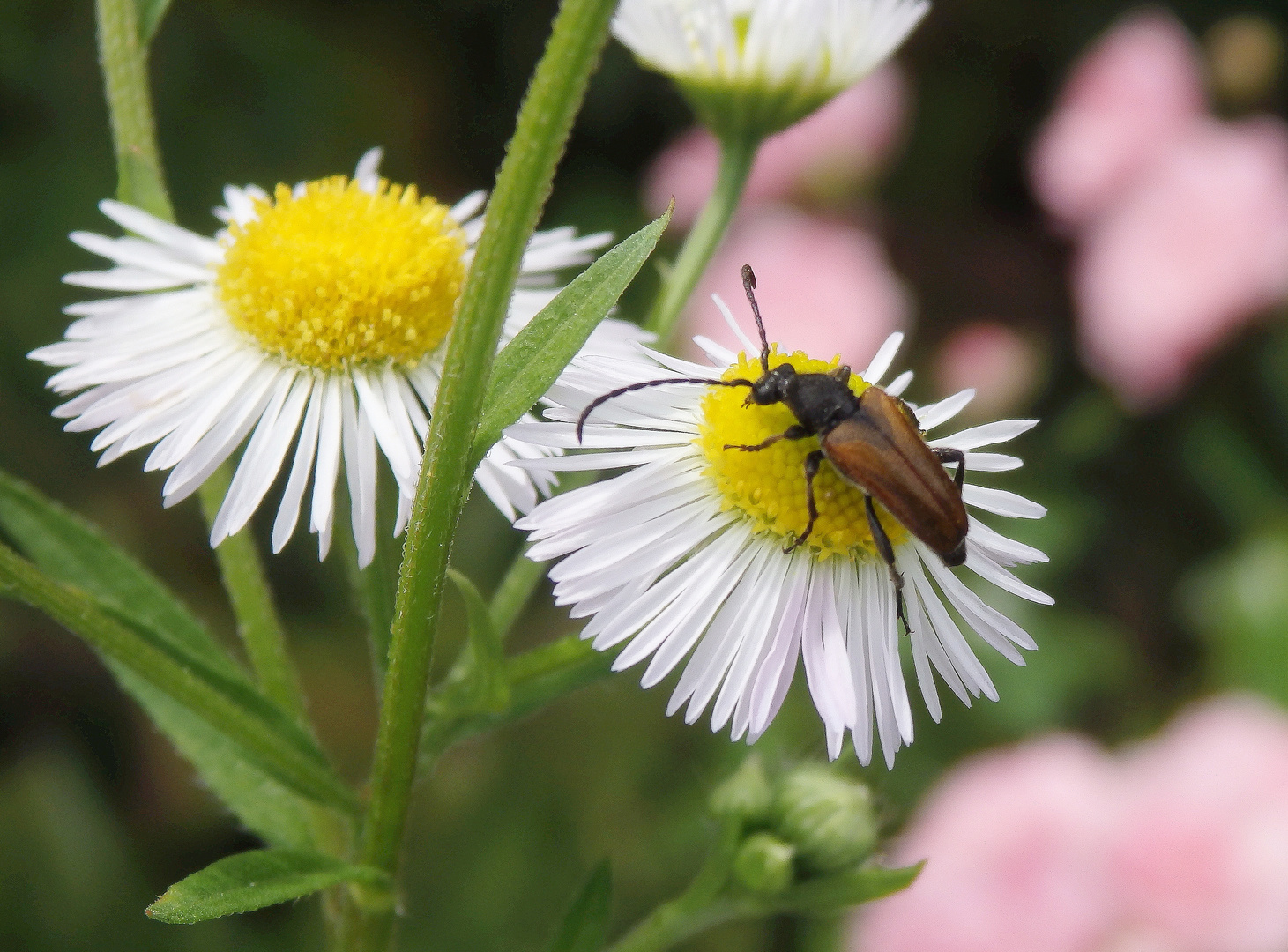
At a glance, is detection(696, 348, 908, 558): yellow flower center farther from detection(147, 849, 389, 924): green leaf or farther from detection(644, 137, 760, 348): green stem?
detection(147, 849, 389, 924): green leaf

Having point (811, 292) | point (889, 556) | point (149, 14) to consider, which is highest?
point (811, 292)

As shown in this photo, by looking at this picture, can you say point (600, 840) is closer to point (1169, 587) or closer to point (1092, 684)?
point (1092, 684)

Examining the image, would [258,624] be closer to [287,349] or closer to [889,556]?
[287,349]

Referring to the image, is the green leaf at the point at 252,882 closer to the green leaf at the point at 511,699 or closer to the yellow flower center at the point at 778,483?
the green leaf at the point at 511,699

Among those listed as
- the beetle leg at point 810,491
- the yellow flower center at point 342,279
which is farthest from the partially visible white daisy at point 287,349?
the beetle leg at point 810,491

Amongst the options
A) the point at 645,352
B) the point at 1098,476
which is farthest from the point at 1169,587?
the point at 645,352

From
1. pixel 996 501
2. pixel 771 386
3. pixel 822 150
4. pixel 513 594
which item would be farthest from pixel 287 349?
pixel 822 150

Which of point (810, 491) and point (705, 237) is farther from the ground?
point (705, 237)
